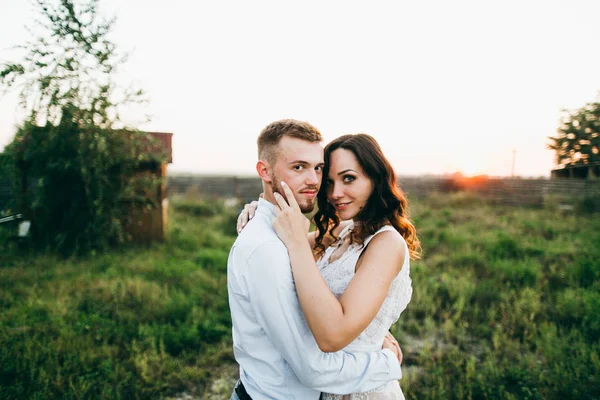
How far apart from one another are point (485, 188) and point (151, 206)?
17.7 m

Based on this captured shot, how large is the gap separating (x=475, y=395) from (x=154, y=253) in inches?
271

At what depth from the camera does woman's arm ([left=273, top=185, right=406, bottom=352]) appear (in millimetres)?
1572

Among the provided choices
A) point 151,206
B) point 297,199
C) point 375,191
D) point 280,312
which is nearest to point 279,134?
point 297,199

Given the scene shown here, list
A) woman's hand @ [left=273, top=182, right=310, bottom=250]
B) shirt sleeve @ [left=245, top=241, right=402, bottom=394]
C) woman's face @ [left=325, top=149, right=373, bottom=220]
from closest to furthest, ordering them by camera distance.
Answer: shirt sleeve @ [left=245, top=241, right=402, bottom=394] < woman's hand @ [left=273, top=182, right=310, bottom=250] < woman's face @ [left=325, top=149, right=373, bottom=220]

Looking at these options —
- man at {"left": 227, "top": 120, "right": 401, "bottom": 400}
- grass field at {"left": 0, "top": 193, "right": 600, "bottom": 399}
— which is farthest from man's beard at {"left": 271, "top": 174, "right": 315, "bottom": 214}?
grass field at {"left": 0, "top": 193, "right": 600, "bottom": 399}

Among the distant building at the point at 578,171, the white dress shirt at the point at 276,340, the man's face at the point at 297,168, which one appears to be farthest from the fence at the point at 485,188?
the white dress shirt at the point at 276,340

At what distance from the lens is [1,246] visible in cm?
845

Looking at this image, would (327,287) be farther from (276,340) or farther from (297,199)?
(297,199)

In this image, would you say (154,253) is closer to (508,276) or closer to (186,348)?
(186,348)

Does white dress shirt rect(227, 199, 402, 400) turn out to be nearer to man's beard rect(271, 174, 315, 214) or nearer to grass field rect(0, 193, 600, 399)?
man's beard rect(271, 174, 315, 214)

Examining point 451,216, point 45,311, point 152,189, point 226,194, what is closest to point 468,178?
point 451,216

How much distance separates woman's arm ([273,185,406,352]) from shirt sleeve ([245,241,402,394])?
50 mm

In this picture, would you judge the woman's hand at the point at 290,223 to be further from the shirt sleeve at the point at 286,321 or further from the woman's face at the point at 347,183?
the woman's face at the point at 347,183

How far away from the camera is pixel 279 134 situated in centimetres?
201
